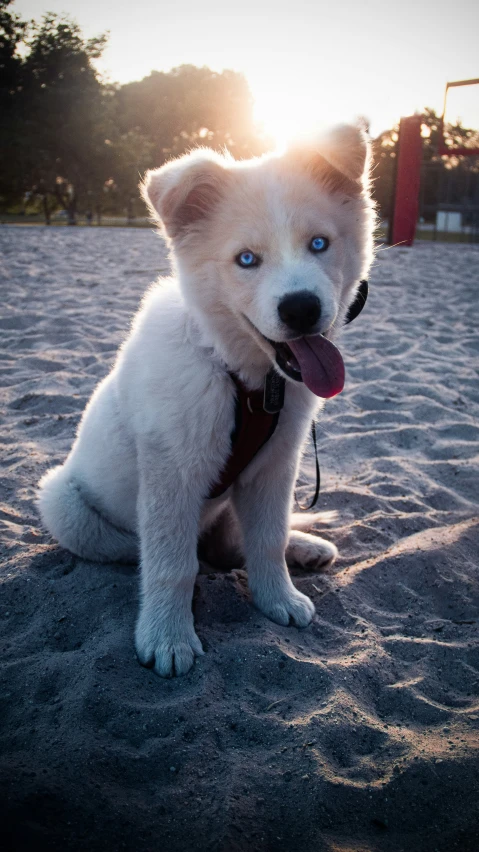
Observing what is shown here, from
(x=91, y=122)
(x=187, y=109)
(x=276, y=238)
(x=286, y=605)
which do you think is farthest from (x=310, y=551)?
(x=187, y=109)

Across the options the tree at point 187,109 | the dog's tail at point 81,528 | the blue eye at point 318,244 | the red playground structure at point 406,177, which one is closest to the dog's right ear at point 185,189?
the blue eye at point 318,244

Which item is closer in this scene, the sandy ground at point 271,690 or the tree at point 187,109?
the sandy ground at point 271,690

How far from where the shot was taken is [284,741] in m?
1.84

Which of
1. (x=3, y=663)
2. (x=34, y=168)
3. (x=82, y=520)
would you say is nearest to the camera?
(x=3, y=663)

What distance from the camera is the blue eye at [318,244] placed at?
2116 mm

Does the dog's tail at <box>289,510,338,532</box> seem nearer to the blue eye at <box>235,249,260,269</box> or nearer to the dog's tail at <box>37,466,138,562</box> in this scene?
the dog's tail at <box>37,466,138,562</box>

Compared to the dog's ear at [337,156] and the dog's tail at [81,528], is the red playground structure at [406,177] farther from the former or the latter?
the dog's tail at [81,528]

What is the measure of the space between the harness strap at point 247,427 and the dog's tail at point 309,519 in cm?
90

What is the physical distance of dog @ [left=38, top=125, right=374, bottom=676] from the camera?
207 cm

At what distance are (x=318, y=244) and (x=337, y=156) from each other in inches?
12.8

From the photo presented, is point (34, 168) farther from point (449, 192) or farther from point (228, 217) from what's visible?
point (228, 217)

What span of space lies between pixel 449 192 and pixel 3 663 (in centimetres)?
2447

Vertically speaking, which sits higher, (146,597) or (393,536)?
(146,597)

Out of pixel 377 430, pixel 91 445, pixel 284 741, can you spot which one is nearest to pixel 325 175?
pixel 91 445
